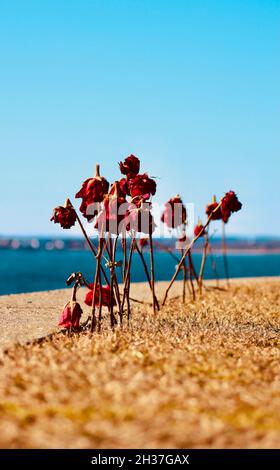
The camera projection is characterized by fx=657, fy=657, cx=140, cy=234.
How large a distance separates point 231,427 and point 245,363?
113 centimetres

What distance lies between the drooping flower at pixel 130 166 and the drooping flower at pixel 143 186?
0.18 ft

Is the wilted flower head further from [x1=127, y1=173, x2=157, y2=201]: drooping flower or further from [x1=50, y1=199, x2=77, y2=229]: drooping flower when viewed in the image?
[x1=127, y1=173, x2=157, y2=201]: drooping flower

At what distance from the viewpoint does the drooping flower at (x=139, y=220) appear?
4824 millimetres

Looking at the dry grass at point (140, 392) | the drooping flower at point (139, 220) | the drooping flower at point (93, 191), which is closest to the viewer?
the dry grass at point (140, 392)

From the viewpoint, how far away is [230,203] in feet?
20.0

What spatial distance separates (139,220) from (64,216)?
55 cm

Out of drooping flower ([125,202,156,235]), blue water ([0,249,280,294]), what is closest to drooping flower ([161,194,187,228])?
drooping flower ([125,202,156,235])

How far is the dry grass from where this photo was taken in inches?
102

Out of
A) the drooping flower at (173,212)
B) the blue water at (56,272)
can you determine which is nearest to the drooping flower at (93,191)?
the drooping flower at (173,212)

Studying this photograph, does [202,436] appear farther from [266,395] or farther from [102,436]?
[266,395]

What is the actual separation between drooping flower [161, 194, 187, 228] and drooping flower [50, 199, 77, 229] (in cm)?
214

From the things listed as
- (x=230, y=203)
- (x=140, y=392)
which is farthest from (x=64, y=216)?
(x=140, y=392)

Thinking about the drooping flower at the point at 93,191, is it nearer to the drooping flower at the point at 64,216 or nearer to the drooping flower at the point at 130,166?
the drooping flower at the point at 64,216

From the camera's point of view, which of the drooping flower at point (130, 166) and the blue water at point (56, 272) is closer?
the drooping flower at point (130, 166)
